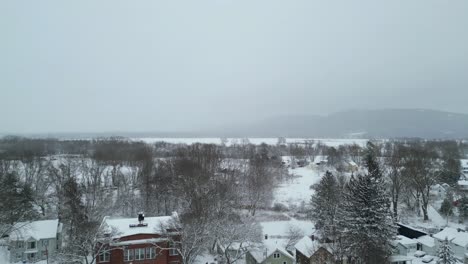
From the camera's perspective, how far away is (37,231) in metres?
29.1

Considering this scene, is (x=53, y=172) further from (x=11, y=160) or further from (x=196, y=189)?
(x=196, y=189)

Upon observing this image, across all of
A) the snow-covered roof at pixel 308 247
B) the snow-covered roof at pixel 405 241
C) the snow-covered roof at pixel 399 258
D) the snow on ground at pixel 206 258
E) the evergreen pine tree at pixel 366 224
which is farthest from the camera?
the snow-covered roof at pixel 405 241

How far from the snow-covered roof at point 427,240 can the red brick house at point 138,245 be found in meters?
23.8

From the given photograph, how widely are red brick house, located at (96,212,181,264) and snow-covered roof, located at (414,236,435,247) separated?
78.1 ft

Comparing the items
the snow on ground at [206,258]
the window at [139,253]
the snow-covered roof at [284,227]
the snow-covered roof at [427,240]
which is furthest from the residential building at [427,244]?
the window at [139,253]

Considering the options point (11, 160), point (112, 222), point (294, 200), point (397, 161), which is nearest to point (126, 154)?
point (11, 160)

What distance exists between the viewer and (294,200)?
49219mm

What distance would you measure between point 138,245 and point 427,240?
27589 millimetres

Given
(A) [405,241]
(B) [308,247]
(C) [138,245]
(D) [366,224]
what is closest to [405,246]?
(A) [405,241]

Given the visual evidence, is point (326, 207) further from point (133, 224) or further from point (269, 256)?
point (133, 224)

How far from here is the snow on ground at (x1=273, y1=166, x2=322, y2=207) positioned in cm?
4881

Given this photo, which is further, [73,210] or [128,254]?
[73,210]

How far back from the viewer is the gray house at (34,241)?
27578 millimetres

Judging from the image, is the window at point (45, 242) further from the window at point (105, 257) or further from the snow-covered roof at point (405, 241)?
the snow-covered roof at point (405, 241)
